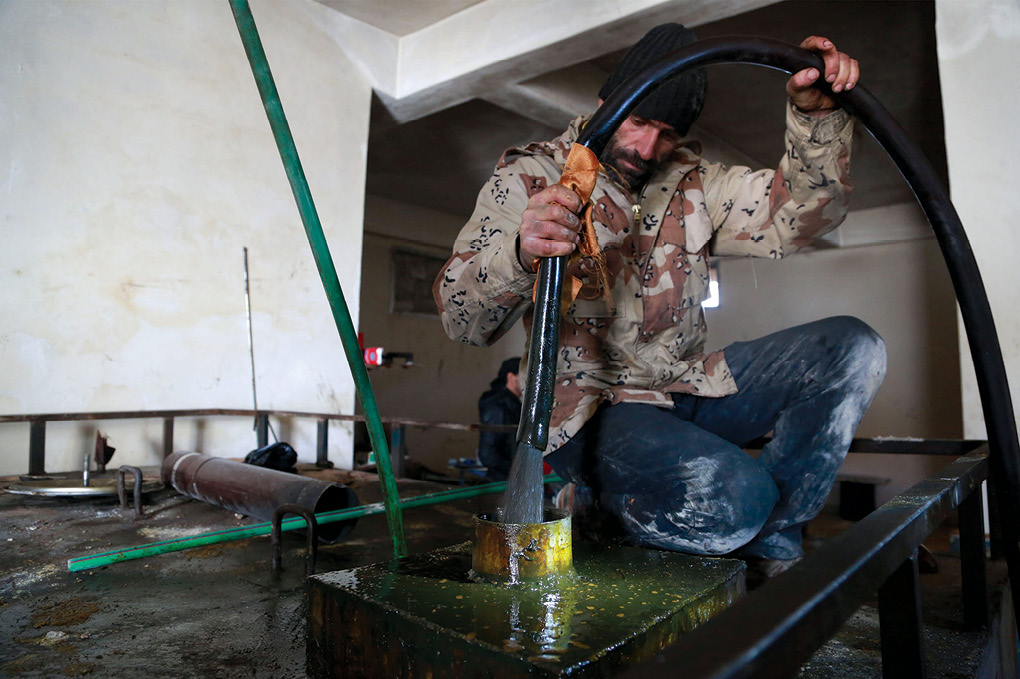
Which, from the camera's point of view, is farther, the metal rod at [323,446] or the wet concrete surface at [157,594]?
Answer: the metal rod at [323,446]

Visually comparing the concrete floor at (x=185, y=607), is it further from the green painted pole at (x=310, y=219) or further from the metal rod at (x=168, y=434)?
the metal rod at (x=168, y=434)

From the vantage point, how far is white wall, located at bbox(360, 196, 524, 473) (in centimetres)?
690

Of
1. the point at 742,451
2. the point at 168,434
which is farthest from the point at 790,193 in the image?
the point at 168,434

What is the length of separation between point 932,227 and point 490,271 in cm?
80

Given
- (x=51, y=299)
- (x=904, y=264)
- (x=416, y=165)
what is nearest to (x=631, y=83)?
(x=51, y=299)

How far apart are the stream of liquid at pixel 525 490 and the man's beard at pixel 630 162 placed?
85cm

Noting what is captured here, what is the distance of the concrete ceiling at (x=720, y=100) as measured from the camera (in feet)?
11.6

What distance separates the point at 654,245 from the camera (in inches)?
60.5

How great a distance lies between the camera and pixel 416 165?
595 cm

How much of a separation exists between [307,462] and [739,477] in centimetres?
275

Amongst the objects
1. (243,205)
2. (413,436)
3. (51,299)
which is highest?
(243,205)

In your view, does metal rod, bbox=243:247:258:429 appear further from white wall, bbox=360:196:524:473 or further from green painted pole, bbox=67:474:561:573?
white wall, bbox=360:196:524:473

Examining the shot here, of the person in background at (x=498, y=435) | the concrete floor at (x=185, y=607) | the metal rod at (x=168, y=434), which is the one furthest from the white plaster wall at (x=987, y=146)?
the metal rod at (x=168, y=434)

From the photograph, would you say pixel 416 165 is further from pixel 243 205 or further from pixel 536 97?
pixel 243 205
